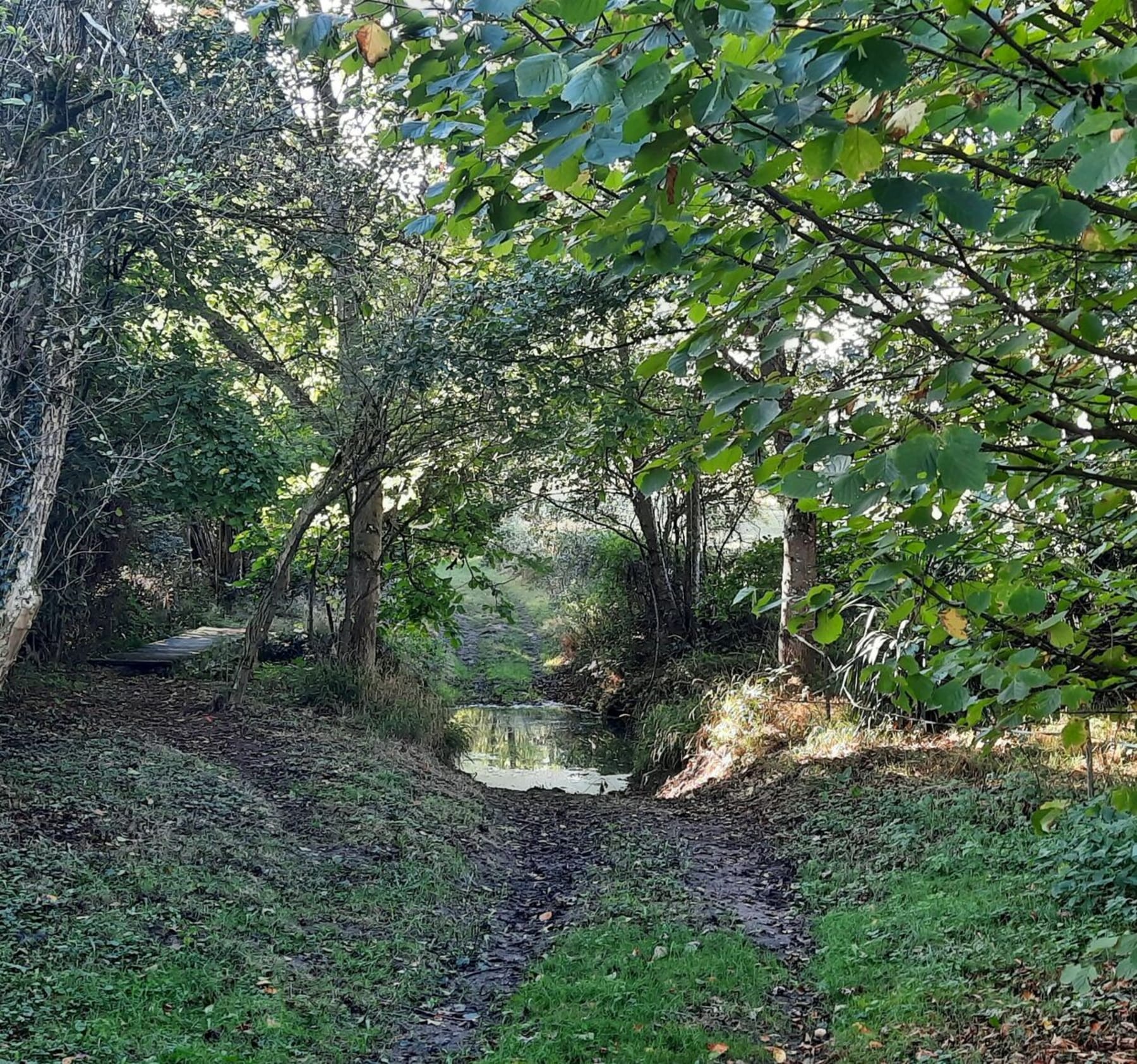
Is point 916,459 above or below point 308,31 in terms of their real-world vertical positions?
below

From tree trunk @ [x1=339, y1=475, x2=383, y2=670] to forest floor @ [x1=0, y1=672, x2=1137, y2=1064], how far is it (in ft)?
10.00

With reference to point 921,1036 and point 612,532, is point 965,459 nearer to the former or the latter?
point 921,1036

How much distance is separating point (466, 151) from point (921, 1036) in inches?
173

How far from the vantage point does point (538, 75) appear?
5.04 feet

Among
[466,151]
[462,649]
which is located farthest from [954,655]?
[462,649]

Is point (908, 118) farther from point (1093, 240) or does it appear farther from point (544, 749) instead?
point (544, 749)

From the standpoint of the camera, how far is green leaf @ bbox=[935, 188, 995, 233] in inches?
63.7

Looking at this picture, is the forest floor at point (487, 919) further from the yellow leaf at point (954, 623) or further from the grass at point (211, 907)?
the yellow leaf at point (954, 623)

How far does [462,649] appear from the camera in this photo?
979 inches

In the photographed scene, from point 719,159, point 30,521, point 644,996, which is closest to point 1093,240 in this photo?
point 719,159

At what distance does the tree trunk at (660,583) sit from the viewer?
52.7 ft

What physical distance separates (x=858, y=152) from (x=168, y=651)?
13.1m

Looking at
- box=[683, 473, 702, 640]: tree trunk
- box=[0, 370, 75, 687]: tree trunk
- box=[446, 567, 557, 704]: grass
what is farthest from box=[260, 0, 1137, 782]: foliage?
box=[683, 473, 702, 640]: tree trunk

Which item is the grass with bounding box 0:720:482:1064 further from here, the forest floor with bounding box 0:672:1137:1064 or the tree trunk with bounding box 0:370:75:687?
the tree trunk with bounding box 0:370:75:687
